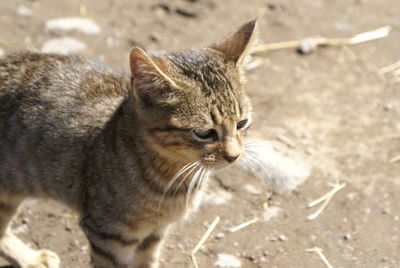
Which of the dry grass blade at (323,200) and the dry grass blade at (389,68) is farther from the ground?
the dry grass blade at (323,200)

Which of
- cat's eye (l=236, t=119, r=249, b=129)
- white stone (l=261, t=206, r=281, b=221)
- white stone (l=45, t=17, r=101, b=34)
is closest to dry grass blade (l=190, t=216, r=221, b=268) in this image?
white stone (l=261, t=206, r=281, b=221)

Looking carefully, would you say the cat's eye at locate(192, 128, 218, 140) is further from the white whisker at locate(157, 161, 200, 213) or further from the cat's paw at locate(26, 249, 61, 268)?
the cat's paw at locate(26, 249, 61, 268)

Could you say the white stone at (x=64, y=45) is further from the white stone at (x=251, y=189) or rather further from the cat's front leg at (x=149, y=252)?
the cat's front leg at (x=149, y=252)

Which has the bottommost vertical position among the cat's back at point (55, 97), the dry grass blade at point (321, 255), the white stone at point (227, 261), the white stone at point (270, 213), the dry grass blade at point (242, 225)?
the dry grass blade at point (321, 255)

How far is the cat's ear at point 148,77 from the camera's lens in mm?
3291

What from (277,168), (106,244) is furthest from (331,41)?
(106,244)

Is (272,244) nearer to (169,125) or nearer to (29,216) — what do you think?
(169,125)

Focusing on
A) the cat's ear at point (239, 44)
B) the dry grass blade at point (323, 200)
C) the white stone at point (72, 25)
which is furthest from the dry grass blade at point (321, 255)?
the white stone at point (72, 25)

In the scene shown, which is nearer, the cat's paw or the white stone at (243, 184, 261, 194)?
the cat's paw

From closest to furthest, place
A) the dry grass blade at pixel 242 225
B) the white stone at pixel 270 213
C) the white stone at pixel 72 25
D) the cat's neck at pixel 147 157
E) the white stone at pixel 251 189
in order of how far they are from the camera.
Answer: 1. the cat's neck at pixel 147 157
2. the dry grass blade at pixel 242 225
3. the white stone at pixel 270 213
4. the white stone at pixel 251 189
5. the white stone at pixel 72 25

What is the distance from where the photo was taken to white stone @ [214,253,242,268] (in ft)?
14.0

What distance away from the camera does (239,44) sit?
378 cm

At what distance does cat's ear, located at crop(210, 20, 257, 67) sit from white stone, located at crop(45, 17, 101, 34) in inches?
114

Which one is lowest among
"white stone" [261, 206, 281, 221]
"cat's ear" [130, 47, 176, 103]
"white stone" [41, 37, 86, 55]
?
"white stone" [261, 206, 281, 221]
